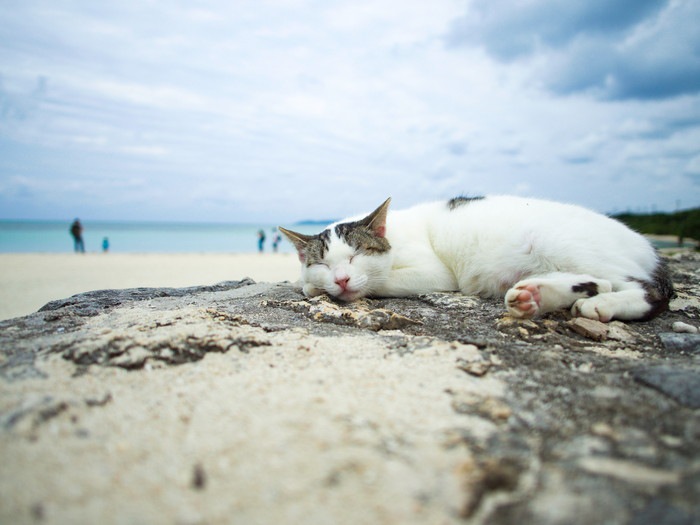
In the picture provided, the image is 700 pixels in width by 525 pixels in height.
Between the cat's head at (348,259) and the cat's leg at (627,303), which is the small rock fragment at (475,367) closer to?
the cat's leg at (627,303)

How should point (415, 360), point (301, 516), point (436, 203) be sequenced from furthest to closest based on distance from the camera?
point (436, 203) → point (415, 360) → point (301, 516)

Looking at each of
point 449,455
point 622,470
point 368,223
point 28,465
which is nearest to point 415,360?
point 449,455

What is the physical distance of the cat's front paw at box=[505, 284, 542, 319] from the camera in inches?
Result: 86.0

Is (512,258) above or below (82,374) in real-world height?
above

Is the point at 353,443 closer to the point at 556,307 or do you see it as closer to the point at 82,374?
the point at 82,374

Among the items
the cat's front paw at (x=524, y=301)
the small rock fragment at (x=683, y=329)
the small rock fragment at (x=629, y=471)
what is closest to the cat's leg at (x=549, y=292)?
the cat's front paw at (x=524, y=301)

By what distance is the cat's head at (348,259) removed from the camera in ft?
9.82

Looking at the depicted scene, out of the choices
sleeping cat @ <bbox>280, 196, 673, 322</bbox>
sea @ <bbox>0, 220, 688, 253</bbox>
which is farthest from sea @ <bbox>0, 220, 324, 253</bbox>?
sleeping cat @ <bbox>280, 196, 673, 322</bbox>

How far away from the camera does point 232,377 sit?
136 cm

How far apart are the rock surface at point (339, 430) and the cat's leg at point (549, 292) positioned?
1.24ft

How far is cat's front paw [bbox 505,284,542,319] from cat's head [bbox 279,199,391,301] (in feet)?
3.77

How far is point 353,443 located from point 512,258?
7.02 ft

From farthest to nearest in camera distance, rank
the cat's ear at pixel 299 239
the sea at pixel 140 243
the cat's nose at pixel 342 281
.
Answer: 1. the sea at pixel 140 243
2. the cat's ear at pixel 299 239
3. the cat's nose at pixel 342 281

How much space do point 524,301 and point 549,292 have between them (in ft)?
0.64
